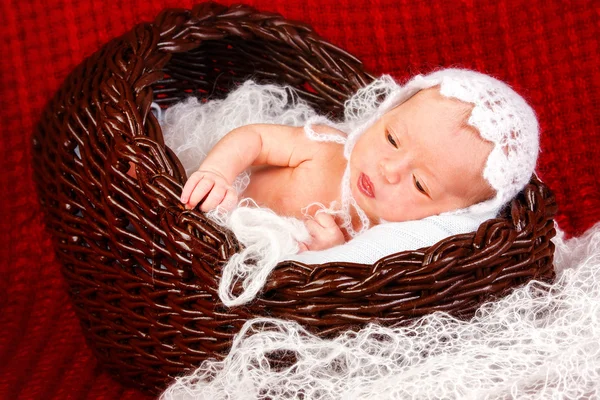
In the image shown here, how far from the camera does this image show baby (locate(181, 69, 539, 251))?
4.23 ft

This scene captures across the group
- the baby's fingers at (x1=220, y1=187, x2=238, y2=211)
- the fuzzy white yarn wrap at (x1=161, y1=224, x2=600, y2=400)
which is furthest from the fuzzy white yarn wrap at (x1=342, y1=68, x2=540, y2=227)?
the baby's fingers at (x1=220, y1=187, x2=238, y2=211)

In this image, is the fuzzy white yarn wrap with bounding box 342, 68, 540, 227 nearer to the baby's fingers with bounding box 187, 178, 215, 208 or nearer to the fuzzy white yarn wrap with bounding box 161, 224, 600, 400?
the fuzzy white yarn wrap with bounding box 161, 224, 600, 400

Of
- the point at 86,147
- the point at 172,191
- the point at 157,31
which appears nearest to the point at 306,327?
the point at 172,191

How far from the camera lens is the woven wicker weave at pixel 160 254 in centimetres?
108

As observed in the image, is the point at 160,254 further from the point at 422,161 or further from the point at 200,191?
the point at 422,161

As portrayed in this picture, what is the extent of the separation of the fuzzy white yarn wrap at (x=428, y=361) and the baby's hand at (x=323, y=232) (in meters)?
0.30

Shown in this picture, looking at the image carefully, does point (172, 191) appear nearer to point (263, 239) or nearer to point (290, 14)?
point (263, 239)

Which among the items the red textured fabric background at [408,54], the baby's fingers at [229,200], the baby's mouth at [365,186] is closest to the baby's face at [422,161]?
the baby's mouth at [365,186]

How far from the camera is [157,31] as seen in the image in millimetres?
1477

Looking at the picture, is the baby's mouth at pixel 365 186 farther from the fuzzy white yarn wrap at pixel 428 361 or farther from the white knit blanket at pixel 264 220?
the fuzzy white yarn wrap at pixel 428 361

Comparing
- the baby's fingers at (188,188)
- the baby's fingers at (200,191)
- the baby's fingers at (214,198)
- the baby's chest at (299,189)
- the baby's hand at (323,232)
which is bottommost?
the baby's hand at (323,232)

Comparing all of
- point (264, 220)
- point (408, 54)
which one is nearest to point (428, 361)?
point (264, 220)

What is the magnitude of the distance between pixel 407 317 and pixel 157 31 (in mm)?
707

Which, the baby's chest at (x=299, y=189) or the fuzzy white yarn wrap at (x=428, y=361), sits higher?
the baby's chest at (x=299, y=189)
